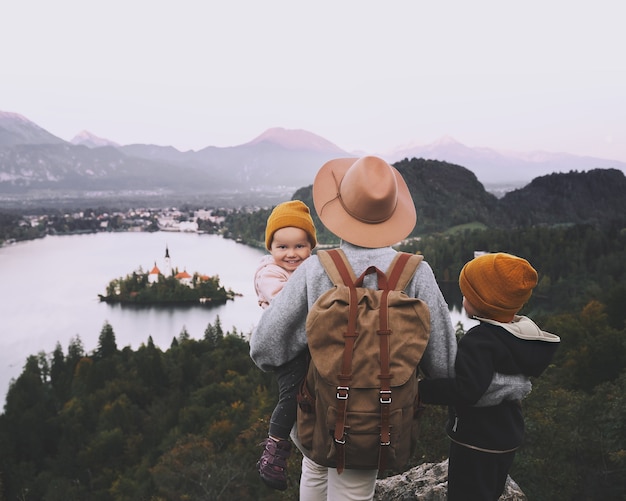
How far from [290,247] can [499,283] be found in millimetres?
702

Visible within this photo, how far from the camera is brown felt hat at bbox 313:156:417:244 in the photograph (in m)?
1.34

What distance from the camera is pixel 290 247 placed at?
1.74 metres

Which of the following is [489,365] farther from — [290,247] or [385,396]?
[290,247]

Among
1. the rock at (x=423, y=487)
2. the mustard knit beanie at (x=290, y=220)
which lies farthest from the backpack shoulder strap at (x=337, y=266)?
the rock at (x=423, y=487)

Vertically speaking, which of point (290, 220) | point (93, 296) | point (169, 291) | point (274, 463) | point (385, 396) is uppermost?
point (290, 220)

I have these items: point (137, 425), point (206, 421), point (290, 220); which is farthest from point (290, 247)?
point (137, 425)

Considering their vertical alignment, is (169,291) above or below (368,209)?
below

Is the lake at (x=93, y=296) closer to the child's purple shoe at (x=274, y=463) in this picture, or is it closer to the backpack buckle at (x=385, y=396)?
the child's purple shoe at (x=274, y=463)

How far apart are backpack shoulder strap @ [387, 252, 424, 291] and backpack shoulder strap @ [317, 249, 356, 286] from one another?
0.10 meters

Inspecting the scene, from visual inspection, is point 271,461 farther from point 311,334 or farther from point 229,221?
point 229,221

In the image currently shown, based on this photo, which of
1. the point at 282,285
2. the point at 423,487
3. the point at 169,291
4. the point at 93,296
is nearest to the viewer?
the point at 282,285

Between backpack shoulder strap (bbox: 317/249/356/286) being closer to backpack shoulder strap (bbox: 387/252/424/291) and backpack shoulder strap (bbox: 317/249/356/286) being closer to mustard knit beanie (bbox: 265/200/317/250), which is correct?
backpack shoulder strap (bbox: 387/252/424/291)

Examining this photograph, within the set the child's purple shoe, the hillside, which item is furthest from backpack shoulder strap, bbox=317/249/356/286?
the hillside

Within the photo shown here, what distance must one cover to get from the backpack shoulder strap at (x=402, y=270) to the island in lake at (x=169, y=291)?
46.8m
